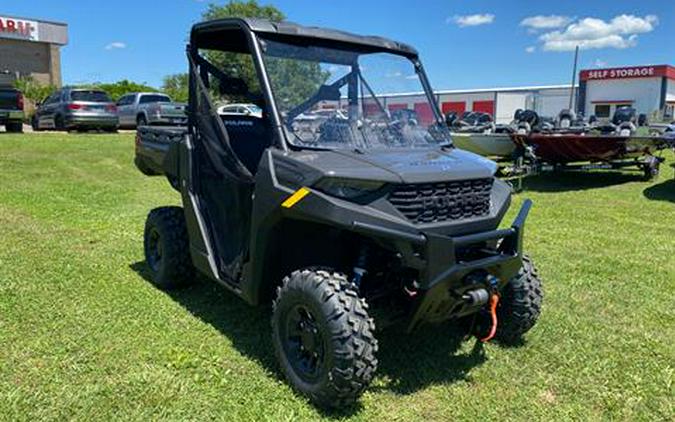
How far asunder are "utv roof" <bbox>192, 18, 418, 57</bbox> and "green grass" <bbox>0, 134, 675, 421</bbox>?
195 centimetres

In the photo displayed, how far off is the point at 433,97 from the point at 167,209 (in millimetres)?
2385

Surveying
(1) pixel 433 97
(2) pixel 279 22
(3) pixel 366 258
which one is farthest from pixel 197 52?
(3) pixel 366 258

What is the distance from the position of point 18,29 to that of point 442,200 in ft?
137

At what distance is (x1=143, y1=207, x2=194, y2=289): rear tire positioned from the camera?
474cm

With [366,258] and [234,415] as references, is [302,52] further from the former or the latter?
[234,415]

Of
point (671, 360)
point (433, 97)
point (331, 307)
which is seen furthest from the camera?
point (433, 97)

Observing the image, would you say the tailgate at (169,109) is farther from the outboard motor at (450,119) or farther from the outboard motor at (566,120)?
the outboard motor at (450,119)

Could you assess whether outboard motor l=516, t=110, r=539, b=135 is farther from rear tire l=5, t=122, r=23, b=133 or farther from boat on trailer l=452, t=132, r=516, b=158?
rear tire l=5, t=122, r=23, b=133

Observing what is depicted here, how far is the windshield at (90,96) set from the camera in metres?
19.0

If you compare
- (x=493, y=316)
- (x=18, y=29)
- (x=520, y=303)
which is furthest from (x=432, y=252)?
(x=18, y=29)

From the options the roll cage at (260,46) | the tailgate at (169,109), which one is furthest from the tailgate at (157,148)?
the tailgate at (169,109)

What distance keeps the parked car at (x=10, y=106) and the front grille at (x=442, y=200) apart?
723 inches

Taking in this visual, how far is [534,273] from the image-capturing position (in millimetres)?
3904

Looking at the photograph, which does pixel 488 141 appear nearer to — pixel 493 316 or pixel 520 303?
pixel 520 303
